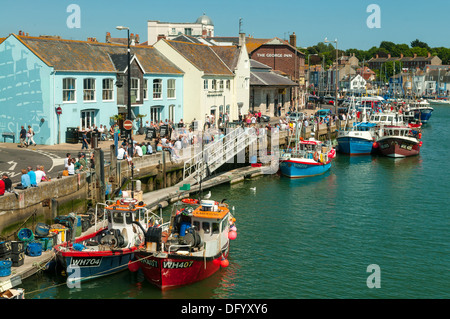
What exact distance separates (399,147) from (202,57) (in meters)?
22.4

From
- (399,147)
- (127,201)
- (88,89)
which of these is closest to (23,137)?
(88,89)

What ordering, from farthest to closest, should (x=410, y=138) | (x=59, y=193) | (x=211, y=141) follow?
(x=410, y=138), (x=211, y=141), (x=59, y=193)

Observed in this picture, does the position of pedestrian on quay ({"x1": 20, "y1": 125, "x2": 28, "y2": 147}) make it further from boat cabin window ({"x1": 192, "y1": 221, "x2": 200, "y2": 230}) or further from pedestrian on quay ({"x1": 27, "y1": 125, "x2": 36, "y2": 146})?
boat cabin window ({"x1": 192, "y1": 221, "x2": 200, "y2": 230})

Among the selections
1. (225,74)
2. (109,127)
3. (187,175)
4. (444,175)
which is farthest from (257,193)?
(225,74)

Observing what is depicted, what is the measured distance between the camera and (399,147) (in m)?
60.3

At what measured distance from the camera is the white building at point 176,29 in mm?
104875

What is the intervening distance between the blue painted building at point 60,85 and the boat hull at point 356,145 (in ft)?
A: 74.9

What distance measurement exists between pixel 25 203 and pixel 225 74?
1574 inches

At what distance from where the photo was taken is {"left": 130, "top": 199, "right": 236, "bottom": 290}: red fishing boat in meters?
23.3

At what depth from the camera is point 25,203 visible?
26.2 m

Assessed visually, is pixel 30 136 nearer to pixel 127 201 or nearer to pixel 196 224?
pixel 127 201

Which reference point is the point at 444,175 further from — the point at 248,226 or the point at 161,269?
the point at 161,269

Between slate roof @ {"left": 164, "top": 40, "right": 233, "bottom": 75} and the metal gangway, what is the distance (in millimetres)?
12984

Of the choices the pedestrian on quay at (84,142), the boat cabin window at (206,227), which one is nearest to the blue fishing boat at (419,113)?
the pedestrian on quay at (84,142)
